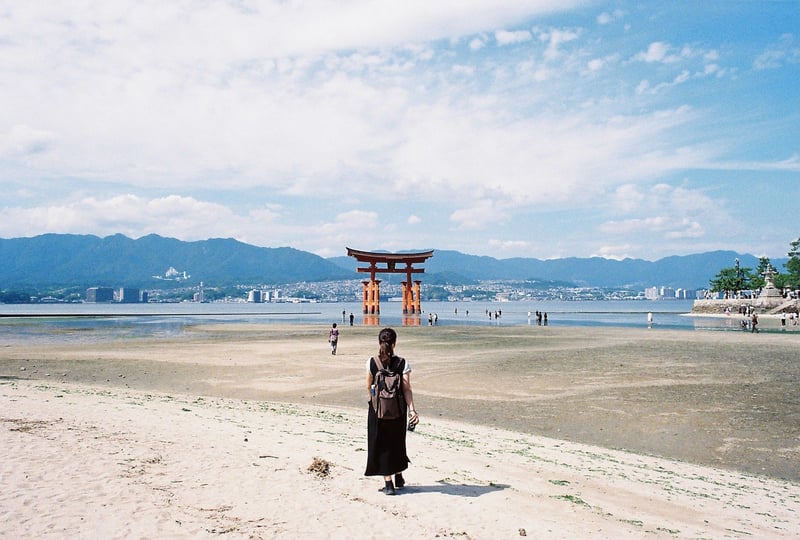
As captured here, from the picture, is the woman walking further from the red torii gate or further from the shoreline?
the red torii gate

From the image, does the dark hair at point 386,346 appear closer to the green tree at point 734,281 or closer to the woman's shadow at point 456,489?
the woman's shadow at point 456,489

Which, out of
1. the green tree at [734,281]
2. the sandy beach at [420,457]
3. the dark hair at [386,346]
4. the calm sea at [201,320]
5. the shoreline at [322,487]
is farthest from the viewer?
the green tree at [734,281]

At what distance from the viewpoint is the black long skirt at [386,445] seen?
5883 mm

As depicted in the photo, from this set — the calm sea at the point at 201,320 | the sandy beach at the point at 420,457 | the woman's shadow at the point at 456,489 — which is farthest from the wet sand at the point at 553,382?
the calm sea at the point at 201,320

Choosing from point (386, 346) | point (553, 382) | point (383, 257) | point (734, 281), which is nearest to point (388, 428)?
point (386, 346)

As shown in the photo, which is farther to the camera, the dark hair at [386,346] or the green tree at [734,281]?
the green tree at [734,281]

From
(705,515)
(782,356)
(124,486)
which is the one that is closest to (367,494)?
(124,486)

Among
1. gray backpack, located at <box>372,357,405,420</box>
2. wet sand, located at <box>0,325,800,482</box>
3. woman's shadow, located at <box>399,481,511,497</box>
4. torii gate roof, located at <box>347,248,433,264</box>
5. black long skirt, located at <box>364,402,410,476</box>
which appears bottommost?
wet sand, located at <box>0,325,800,482</box>

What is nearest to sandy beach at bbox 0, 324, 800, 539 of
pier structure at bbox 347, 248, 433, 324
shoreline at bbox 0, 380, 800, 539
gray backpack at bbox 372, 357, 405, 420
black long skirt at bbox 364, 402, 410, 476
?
shoreline at bbox 0, 380, 800, 539

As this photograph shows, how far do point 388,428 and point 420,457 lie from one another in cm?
223

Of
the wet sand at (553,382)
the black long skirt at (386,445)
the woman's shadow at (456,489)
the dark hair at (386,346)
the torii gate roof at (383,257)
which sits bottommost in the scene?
the wet sand at (553,382)

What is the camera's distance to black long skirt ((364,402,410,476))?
19.3ft

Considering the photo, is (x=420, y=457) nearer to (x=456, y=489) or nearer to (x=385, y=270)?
(x=456, y=489)

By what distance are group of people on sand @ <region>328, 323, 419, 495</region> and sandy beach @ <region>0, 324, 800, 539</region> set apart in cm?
33
